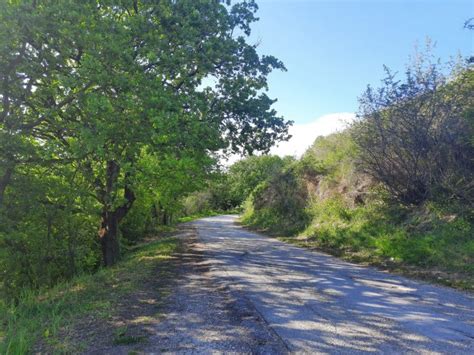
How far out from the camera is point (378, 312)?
6031mm

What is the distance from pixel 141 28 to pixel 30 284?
10816 millimetres

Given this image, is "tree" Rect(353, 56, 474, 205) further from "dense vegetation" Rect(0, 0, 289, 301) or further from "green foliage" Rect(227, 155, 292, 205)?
"green foliage" Rect(227, 155, 292, 205)

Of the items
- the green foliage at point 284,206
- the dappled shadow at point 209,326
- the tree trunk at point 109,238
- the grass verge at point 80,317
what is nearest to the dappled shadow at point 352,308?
the dappled shadow at point 209,326

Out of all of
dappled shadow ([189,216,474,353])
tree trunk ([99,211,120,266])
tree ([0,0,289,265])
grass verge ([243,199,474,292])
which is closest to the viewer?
dappled shadow ([189,216,474,353])

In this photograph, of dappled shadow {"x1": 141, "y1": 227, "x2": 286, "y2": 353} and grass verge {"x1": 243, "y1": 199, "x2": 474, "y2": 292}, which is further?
grass verge {"x1": 243, "y1": 199, "x2": 474, "y2": 292}

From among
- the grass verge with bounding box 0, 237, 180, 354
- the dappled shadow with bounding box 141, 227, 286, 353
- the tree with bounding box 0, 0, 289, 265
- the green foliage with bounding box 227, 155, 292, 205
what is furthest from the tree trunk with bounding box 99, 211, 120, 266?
the green foliage with bounding box 227, 155, 292, 205

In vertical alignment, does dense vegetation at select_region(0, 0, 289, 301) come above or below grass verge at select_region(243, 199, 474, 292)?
above

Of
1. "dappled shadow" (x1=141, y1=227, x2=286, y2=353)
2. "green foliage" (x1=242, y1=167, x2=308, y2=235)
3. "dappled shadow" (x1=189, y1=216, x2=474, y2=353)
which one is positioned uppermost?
"green foliage" (x1=242, y1=167, x2=308, y2=235)

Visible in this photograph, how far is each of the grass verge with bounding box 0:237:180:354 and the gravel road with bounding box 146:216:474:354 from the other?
791 millimetres

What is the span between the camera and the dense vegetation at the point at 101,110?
825cm

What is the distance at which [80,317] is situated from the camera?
6152 millimetres

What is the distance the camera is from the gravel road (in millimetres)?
4641

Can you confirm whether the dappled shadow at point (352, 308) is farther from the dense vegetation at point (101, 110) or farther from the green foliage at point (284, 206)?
the green foliage at point (284, 206)

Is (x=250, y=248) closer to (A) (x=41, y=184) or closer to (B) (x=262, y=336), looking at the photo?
(A) (x=41, y=184)
